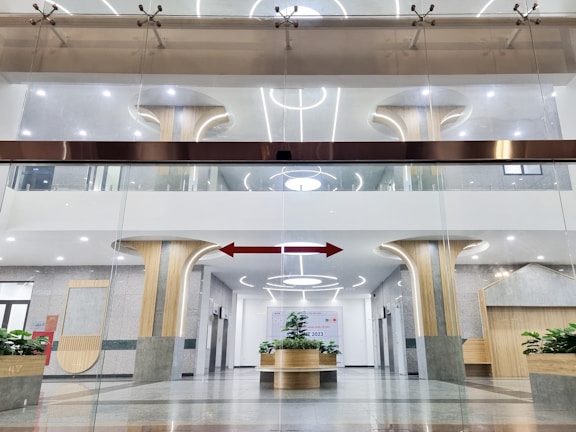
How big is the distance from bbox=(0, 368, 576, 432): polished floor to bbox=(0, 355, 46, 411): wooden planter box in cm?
20

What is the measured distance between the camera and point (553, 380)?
4.99 meters

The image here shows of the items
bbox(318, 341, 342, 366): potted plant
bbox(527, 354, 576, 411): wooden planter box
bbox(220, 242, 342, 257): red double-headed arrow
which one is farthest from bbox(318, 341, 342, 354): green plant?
bbox(527, 354, 576, 411): wooden planter box

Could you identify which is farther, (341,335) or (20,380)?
(341,335)

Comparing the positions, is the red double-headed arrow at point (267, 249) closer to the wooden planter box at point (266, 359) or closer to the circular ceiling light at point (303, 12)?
the wooden planter box at point (266, 359)

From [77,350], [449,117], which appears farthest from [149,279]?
[449,117]

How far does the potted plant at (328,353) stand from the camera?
809 cm

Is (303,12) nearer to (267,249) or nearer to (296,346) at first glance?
(267,249)

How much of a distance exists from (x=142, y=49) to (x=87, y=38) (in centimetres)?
80

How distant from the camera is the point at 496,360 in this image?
7.98 m

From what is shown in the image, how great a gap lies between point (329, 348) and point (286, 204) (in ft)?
11.0

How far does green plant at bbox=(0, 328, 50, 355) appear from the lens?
475 cm

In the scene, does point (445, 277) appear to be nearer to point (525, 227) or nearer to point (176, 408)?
point (525, 227)

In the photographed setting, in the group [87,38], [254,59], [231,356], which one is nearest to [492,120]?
[254,59]

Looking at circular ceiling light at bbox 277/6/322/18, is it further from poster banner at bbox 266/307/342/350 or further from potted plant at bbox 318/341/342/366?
potted plant at bbox 318/341/342/366
